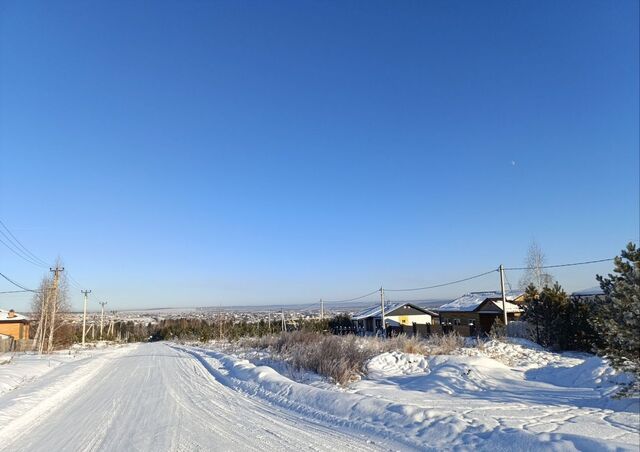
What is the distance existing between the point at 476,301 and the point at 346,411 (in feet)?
137

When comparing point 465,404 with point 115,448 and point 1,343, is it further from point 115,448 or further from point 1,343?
point 1,343

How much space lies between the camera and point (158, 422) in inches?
332

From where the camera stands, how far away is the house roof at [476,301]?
137 feet

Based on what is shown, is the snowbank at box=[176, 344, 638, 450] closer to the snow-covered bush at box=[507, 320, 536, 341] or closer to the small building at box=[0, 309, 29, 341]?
the snow-covered bush at box=[507, 320, 536, 341]

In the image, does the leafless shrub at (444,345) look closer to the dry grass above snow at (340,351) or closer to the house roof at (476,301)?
the dry grass above snow at (340,351)

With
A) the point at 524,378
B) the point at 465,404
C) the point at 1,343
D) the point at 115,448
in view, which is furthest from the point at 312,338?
the point at 1,343

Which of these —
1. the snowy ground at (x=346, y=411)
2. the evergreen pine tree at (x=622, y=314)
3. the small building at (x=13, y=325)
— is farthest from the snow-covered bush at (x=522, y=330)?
the small building at (x=13, y=325)

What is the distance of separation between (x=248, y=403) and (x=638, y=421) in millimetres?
7256

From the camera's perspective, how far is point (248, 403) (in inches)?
402

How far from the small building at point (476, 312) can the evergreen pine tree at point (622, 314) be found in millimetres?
32412

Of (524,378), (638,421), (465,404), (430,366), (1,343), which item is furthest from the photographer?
(1,343)

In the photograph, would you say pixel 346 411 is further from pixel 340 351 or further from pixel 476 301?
pixel 476 301

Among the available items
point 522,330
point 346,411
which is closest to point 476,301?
point 522,330

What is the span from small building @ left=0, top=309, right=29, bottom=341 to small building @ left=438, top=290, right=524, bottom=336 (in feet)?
167
